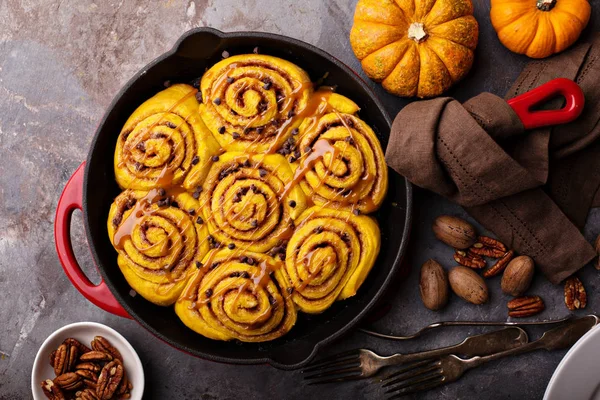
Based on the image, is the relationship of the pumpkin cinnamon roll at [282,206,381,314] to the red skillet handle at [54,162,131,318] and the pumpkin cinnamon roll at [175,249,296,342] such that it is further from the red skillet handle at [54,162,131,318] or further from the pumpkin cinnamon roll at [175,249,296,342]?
the red skillet handle at [54,162,131,318]

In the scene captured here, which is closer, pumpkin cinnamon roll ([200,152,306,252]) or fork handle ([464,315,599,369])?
pumpkin cinnamon roll ([200,152,306,252])

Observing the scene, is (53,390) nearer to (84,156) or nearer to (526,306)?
(84,156)

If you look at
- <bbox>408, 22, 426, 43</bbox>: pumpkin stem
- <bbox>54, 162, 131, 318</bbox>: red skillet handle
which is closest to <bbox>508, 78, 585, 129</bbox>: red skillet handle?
<bbox>408, 22, 426, 43</bbox>: pumpkin stem

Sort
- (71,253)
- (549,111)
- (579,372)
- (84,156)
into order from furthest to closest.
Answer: (84,156)
(71,253)
(549,111)
(579,372)

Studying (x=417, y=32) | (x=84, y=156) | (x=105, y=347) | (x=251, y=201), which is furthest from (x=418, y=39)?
(x=105, y=347)

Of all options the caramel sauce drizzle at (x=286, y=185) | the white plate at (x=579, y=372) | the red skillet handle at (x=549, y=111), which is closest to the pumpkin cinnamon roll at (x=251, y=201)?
the caramel sauce drizzle at (x=286, y=185)

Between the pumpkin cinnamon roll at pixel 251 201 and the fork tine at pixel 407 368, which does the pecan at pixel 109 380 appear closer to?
the pumpkin cinnamon roll at pixel 251 201
